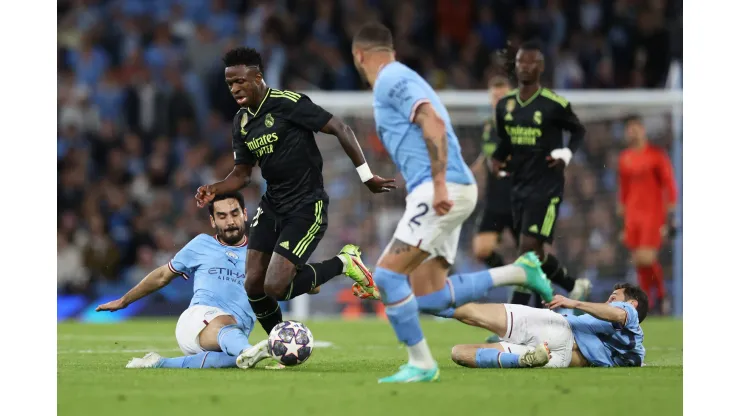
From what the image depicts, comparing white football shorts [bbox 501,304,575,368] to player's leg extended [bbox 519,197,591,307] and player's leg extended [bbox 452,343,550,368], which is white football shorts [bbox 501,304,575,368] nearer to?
player's leg extended [bbox 452,343,550,368]

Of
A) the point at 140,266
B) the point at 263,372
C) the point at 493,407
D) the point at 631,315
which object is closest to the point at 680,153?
the point at 140,266

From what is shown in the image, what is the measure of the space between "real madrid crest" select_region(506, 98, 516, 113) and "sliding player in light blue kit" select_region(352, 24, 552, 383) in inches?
136

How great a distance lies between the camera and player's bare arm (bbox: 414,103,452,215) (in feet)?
20.0

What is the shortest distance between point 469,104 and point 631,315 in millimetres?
7423

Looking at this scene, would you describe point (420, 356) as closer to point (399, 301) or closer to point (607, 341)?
point (399, 301)

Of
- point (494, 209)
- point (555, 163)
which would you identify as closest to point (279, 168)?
point (555, 163)

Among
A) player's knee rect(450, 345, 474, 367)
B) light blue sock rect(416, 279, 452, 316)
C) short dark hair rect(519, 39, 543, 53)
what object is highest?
short dark hair rect(519, 39, 543, 53)

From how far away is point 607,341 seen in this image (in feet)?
25.0

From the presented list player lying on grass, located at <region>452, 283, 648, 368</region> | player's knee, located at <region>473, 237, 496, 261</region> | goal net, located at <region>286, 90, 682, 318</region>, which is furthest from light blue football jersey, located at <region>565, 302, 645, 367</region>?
goal net, located at <region>286, 90, 682, 318</region>

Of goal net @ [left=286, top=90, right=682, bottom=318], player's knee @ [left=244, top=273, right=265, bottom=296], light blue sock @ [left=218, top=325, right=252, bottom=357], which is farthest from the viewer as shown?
goal net @ [left=286, top=90, right=682, bottom=318]

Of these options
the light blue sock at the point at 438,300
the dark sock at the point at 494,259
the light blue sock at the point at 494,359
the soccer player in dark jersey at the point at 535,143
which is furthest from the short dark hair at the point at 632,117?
the light blue sock at the point at 438,300

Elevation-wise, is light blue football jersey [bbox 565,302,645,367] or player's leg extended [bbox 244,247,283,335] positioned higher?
player's leg extended [bbox 244,247,283,335]

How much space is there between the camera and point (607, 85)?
56.6 feet

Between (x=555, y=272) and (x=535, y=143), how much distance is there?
3.69 feet
